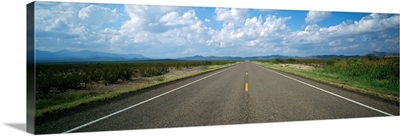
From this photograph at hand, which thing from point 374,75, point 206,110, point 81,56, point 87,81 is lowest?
point 206,110

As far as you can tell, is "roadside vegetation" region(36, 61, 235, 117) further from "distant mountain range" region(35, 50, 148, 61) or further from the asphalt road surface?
the asphalt road surface

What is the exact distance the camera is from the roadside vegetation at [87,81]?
321 inches

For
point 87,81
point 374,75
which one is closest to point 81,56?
point 87,81

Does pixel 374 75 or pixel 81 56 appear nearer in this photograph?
pixel 81 56

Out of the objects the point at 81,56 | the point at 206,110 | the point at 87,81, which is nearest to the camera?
the point at 81,56

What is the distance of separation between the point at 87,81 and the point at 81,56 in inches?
145

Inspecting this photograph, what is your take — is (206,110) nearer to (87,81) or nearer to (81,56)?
(81,56)

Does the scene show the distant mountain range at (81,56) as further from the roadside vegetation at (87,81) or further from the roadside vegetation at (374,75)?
the roadside vegetation at (374,75)

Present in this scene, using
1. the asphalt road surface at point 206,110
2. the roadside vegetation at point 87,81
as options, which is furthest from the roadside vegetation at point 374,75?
the roadside vegetation at point 87,81

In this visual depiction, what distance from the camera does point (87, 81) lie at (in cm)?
1248

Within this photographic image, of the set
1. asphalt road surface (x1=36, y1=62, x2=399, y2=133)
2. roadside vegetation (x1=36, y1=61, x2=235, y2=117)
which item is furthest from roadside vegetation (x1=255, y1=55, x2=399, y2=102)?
roadside vegetation (x1=36, y1=61, x2=235, y2=117)

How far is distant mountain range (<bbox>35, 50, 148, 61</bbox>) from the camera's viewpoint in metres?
7.99

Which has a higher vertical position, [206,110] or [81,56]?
[81,56]

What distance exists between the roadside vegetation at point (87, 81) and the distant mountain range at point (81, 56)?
0.19 meters
